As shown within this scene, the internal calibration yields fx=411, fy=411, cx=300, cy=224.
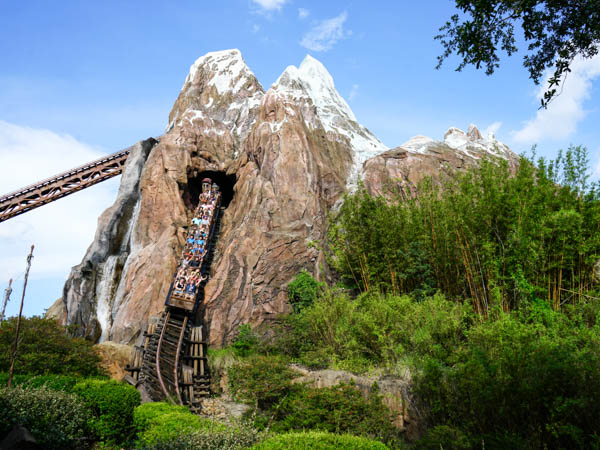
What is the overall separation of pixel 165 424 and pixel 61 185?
2041 cm

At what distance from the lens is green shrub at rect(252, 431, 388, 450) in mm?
4281

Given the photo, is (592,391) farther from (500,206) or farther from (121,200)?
(121,200)

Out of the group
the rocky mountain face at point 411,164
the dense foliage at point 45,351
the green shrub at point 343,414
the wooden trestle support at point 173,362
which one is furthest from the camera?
the rocky mountain face at point 411,164

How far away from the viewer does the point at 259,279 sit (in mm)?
15531

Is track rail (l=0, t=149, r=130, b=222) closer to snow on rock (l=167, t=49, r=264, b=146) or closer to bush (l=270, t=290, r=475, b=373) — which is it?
snow on rock (l=167, t=49, r=264, b=146)

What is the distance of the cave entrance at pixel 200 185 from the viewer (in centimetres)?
2027

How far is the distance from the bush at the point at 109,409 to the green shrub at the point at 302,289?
7.14 metres

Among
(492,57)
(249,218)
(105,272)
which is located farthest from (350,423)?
(105,272)

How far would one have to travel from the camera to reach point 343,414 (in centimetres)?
609

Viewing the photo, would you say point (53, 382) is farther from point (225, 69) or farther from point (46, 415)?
point (225, 69)

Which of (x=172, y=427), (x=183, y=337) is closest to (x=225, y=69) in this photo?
(x=183, y=337)

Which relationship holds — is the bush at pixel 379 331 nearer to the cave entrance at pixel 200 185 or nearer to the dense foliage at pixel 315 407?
the dense foliage at pixel 315 407

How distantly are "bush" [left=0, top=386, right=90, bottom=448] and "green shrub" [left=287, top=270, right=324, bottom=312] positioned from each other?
26.0 feet

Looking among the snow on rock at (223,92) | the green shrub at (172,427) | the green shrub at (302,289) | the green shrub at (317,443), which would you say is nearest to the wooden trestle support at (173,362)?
the green shrub at (172,427)
